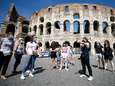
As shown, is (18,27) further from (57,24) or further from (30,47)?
(30,47)

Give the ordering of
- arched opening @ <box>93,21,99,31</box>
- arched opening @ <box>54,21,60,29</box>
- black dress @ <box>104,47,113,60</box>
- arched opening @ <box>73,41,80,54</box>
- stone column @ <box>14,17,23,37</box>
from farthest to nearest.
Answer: stone column @ <box>14,17,23,37</box> → arched opening @ <box>54,21,60,29</box> → arched opening @ <box>93,21,99,31</box> → arched opening @ <box>73,41,80,54</box> → black dress @ <box>104,47,113,60</box>

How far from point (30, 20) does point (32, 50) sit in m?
26.8

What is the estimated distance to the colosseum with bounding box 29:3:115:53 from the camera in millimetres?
26136

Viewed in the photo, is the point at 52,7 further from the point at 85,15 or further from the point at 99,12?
the point at 99,12

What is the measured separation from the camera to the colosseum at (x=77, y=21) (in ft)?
85.7

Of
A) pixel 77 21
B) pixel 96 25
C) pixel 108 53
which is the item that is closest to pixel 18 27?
pixel 77 21

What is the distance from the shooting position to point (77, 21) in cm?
2695

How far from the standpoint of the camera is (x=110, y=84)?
4.04m

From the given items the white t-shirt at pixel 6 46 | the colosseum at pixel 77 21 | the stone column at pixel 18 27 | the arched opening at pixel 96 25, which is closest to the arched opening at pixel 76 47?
the colosseum at pixel 77 21

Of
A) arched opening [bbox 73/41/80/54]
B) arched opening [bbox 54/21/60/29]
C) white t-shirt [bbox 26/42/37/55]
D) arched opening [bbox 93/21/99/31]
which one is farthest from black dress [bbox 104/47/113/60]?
arched opening [bbox 93/21/99/31]

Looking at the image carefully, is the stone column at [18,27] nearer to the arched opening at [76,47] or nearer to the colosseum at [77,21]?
the colosseum at [77,21]

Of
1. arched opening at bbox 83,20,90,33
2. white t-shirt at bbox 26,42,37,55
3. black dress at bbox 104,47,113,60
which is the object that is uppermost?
arched opening at bbox 83,20,90,33

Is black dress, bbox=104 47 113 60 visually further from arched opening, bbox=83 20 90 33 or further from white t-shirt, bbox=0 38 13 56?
arched opening, bbox=83 20 90 33

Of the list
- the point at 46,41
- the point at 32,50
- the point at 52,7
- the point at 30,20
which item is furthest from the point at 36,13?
the point at 32,50
